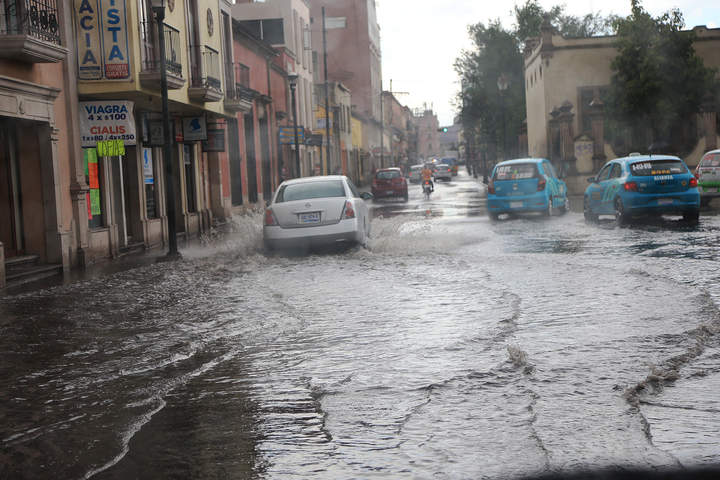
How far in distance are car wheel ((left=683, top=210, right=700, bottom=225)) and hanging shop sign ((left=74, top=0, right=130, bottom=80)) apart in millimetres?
11756

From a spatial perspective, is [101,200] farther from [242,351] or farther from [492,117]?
[492,117]

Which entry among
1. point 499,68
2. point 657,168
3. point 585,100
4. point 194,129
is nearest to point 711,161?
point 657,168

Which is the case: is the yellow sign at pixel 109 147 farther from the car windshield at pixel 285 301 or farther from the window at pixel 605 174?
the window at pixel 605 174

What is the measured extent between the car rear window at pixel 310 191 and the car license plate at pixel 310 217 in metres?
0.47

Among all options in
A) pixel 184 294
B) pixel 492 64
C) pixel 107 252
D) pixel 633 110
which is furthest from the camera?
pixel 492 64

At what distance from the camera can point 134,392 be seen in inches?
236

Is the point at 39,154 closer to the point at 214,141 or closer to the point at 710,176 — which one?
the point at 214,141

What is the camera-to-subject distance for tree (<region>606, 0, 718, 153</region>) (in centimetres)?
4356

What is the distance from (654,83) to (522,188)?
23.5m

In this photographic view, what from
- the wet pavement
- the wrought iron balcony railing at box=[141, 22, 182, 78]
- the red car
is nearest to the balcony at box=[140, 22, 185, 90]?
the wrought iron balcony railing at box=[141, 22, 182, 78]

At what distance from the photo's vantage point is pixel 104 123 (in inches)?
680

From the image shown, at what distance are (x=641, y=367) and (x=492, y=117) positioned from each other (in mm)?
68330

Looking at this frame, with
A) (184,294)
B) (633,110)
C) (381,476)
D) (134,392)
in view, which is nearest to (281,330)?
(134,392)

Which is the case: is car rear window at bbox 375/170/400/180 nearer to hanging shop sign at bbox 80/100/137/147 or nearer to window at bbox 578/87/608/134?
window at bbox 578/87/608/134
